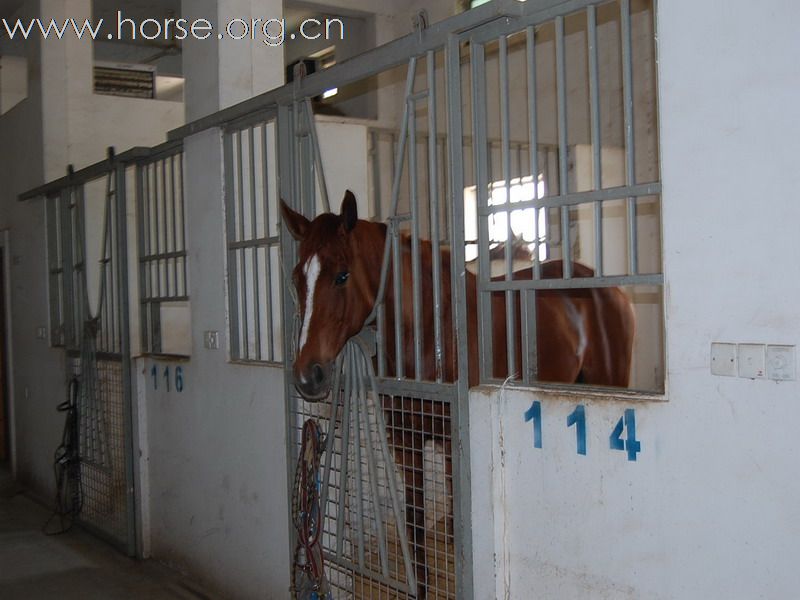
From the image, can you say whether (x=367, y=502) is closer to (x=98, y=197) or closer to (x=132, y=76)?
(x=98, y=197)

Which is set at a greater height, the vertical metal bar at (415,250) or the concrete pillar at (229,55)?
the concrete pillar at (229,55)

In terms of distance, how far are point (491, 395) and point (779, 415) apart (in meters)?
0.83

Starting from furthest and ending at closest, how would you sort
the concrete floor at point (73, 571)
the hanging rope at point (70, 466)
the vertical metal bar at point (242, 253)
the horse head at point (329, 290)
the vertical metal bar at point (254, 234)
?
the hanging rope at point (70, 466), the concrete floor at point (73, 571), the vertical metal bar at point (242, 253), the vertical metal bar at point (254, 234), the horse head at point (329, 290)

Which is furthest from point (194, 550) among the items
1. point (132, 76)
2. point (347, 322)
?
point (132, 76)

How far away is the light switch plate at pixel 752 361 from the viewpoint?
170 centimetres

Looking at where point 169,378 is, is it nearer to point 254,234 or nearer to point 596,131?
point 254,234

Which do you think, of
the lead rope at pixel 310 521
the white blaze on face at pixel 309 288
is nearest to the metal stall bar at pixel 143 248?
the lead rope at pixel 310 521

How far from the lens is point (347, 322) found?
273cm

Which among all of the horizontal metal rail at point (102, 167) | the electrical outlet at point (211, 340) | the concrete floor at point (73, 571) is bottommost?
the concrete floor at point (73, 571)

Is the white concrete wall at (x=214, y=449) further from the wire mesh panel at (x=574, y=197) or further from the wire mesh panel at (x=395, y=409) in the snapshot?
the wire mesh panel at (x=574, y=197)

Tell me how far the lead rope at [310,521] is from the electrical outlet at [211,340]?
3.56 ft

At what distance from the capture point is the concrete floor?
162 inches

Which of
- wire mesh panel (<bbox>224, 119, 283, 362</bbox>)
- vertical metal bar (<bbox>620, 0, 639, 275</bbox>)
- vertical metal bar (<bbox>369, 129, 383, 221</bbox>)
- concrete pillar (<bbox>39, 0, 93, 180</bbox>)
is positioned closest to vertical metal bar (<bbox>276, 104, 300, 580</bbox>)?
wire mesh panel (<bbox>224, 119, 283, 362</bbox>)

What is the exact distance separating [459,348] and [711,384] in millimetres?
805
